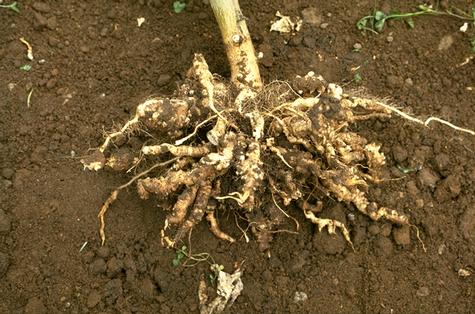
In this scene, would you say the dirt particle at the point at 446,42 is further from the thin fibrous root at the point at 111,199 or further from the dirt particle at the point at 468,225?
the thin fibrous root at the point at 111,199

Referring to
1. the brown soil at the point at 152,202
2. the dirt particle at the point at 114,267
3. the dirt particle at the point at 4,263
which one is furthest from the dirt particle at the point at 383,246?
the dirt particle at the point at 4,263

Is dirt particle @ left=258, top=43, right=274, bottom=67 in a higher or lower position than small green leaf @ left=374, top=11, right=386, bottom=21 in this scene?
lower

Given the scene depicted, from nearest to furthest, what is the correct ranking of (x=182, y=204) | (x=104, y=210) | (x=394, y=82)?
(x=182, y=204) < (x=104, y=210) < (x=394, y=82)

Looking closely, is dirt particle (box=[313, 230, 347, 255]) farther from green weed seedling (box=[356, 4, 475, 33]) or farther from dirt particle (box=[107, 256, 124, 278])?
green weed seedling (box=[356, 4, 475, 33])

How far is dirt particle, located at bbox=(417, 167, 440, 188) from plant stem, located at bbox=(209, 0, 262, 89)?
0.67 metres

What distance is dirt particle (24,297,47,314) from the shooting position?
1860mm

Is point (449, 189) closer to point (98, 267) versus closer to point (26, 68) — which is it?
point (98, 267)

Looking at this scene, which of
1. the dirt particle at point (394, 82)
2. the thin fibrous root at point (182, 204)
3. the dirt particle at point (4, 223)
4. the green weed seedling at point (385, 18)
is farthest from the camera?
the green weed seedling at point (385, 18)

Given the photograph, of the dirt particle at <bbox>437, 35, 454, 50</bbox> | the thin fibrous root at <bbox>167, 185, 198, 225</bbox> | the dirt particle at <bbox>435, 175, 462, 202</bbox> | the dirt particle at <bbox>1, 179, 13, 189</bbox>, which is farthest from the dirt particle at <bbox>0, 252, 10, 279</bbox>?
the dirt particle at <bbox>437, 35, 454, 50</bbox>

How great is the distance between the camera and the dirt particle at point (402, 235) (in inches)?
77.5

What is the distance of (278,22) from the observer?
90.0 inches

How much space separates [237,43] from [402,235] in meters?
0.89

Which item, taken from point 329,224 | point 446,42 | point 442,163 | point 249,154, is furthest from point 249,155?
point 446,42

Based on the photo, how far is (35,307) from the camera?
1863 mm
